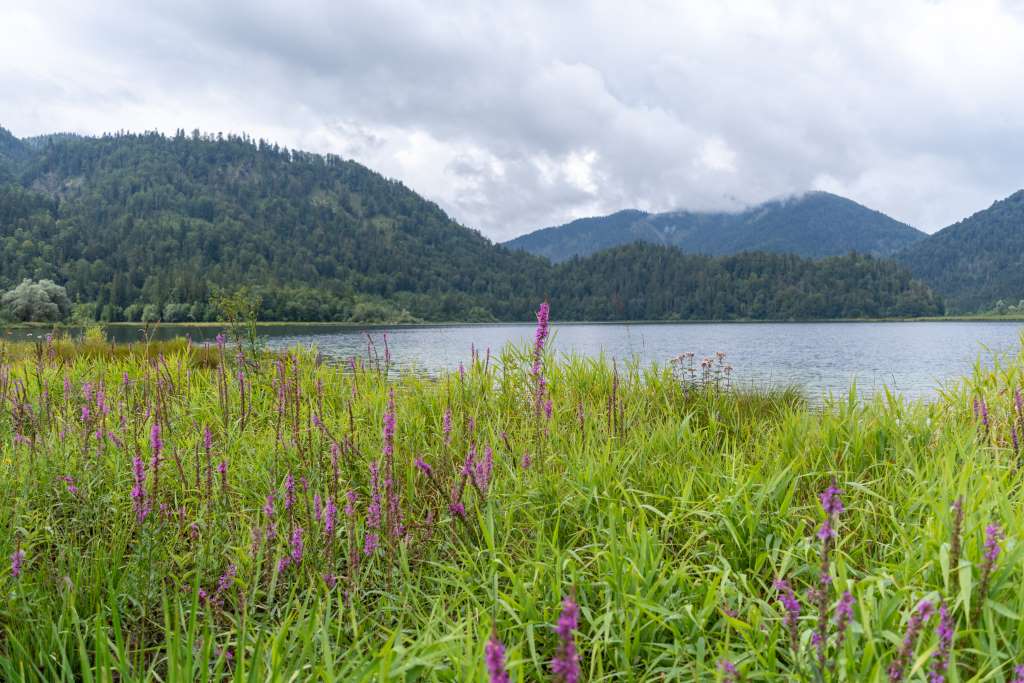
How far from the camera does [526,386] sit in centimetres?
646

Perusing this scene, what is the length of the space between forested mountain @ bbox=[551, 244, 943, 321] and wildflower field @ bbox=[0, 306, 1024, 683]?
13409 cm

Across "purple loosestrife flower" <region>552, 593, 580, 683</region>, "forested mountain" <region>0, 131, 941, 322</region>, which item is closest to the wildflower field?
"purple loosestrife flower" <region>552, 593, 580, 683</region>

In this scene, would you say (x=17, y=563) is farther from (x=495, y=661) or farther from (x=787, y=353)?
(x=787, y=353)

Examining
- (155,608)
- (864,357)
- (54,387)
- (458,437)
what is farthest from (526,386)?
(864,357)

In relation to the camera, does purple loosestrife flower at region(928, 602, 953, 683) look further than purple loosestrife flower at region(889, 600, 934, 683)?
Yes

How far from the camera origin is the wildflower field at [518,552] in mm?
2205

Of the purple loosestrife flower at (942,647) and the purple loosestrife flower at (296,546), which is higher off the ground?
the purple loosestrife flower at (942,647)

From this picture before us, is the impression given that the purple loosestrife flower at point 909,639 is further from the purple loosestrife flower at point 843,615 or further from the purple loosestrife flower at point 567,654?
the purple loosestrife flower at point 567,654

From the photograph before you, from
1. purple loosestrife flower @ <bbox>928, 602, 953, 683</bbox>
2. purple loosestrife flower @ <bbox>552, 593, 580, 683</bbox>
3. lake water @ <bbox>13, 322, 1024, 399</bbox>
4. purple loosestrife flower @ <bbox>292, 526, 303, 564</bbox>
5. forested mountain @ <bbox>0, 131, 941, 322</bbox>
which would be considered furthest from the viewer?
forested mountain @ <bbox>0, 131, 941, 322</bbox>

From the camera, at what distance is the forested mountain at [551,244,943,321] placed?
14375 centimetres

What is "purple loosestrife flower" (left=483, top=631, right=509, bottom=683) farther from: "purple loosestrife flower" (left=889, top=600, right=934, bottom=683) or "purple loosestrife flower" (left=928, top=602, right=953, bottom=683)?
"purple loosestrife flower" (left=928, top=602, right=953, bottom=683)

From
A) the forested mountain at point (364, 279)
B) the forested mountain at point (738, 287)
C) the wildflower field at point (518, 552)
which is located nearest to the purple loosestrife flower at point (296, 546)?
the wildflower field at point (518, 552)

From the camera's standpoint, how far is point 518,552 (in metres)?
3.41

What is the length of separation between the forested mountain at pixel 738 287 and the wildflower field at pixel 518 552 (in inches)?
5279
